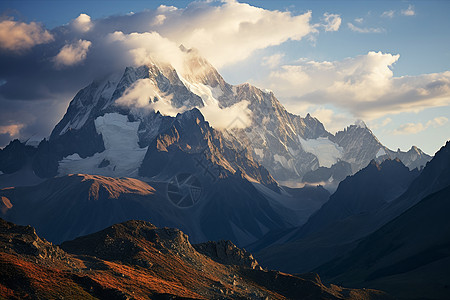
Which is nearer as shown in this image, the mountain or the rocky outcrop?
the mountain

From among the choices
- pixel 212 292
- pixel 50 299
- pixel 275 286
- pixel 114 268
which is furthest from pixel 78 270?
pixel 275 286

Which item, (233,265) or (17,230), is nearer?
(17,230)

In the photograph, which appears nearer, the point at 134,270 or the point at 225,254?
the point at 134,270

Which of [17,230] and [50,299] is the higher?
[17,230]

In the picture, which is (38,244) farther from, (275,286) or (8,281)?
(275,286)

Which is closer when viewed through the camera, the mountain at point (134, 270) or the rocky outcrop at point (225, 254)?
the mountain at point (134, 270)

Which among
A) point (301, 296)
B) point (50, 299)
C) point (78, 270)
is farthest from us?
point (301, 296)

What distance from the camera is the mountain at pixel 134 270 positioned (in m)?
105

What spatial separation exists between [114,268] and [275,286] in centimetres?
5325

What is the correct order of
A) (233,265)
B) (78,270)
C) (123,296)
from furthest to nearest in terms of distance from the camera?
(233,265), (78,270), (123,296)

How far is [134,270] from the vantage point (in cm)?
A: 13238

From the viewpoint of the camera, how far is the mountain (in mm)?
105169

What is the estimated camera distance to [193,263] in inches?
6083

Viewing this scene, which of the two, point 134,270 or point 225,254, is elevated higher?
point 225,254
